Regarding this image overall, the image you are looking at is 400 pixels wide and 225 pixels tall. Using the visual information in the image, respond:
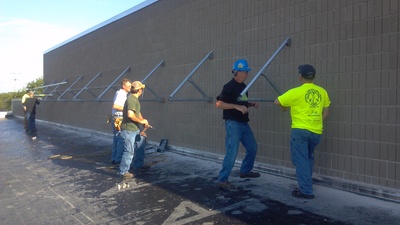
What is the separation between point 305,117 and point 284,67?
5.03 ft

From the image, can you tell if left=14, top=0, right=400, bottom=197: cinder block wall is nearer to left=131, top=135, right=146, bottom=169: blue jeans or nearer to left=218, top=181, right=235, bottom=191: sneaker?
left=218, top=181, right=235, bottom=191: sneaker

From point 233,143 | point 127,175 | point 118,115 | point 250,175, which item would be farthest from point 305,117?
point 118,115

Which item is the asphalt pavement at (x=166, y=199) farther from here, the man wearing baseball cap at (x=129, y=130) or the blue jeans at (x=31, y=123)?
the blue jeans at (x=31, y=123)

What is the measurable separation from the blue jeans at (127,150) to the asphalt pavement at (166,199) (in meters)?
0.24

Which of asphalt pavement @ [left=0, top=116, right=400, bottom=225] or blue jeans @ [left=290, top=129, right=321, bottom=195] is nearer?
asphalt pavement @ [left=0, top=116, right=400, bottom=225]

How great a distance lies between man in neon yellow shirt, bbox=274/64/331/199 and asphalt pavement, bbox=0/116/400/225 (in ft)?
1.27

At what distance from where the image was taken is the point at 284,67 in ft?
20.8

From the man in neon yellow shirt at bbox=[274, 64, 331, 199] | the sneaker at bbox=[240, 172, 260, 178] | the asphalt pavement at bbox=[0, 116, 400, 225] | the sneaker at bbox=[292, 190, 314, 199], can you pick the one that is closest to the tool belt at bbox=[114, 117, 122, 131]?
the asphalt pavement at bbox=[0, 116, 400, 225]

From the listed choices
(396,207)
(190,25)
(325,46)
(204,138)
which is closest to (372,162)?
(396,207)

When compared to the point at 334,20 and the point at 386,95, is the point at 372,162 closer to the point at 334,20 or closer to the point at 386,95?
the point at 386,95

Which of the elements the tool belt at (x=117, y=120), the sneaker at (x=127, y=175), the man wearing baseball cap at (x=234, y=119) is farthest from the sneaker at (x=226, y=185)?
the tool belt at (x=117, y=120)

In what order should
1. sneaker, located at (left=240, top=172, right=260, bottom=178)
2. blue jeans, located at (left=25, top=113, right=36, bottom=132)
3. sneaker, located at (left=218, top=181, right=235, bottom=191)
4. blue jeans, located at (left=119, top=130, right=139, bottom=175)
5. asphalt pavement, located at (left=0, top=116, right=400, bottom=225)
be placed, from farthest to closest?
blue jeans, located at (left=25, top=113, right=36, bottom=132) → blue jeans, located at (left=119, top=130, right=139, bottom=175) → sneaker, located at (left=240, top=172, right=260, bottom=178) → sneaker, located at (left=218, top=181, right=235, bottom=191) → asphalt pavement, located at (left=0, top=116, right=400, bottom=225)

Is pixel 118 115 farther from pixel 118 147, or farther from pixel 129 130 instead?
pixel 129 130

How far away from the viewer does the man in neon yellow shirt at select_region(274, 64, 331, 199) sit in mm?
5016
